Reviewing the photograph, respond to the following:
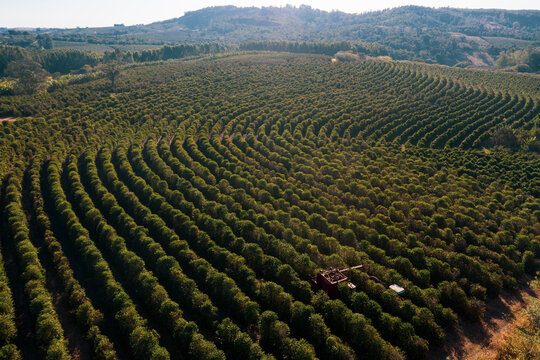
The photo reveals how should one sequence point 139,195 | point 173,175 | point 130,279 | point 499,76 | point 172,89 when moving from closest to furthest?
1. point 130,279
2. point 139,195
3. point 173,175
4. point 172,89
5. point 499,76

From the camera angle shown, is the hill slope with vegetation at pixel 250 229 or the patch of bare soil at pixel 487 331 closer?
the patch of bare soil at pixel 487 331

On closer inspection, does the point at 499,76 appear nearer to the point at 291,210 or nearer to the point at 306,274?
the point at 291,210

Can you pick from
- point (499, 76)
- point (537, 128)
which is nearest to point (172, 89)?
point (537, 128)

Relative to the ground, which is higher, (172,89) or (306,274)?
(172,89)

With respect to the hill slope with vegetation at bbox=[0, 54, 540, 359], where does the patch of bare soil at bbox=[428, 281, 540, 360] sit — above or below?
below

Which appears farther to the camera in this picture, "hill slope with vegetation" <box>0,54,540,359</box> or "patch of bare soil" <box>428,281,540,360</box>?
"hill slope with vegetation" <box>0,54,540,359</box>

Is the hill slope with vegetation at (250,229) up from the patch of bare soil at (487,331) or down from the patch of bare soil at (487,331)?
up

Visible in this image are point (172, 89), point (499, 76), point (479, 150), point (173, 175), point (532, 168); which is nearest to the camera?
point (173, 175)

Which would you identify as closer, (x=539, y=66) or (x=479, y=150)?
(x=479, y=150)
